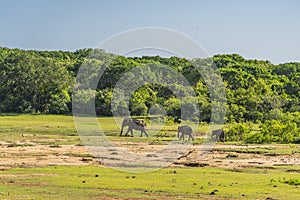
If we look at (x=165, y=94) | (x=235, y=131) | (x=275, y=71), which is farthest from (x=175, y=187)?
(x=275, y=71)

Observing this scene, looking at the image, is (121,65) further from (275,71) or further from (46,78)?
(275,71)

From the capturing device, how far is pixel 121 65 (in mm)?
63656

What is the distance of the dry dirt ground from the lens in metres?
24.2

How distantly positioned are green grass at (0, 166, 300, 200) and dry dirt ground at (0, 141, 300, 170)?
183 centimetres

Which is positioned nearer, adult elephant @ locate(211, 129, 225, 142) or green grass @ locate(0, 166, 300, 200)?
green grass @ locate(0, 166, 300, 200)

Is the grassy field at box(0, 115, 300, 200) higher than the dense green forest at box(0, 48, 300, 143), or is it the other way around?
the dense green forest at box(0, 48, 300, 143)

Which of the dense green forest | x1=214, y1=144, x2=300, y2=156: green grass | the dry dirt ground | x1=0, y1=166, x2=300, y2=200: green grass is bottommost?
x1=0, y1=166, x2=300, y2=200: green grass

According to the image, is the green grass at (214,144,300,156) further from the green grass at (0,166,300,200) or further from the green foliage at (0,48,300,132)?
the green foliage at (0,48,300,132)

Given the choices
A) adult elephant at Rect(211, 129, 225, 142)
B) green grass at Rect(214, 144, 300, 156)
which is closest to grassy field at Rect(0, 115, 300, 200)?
green grass at Rect(214, 144, 300, 156)

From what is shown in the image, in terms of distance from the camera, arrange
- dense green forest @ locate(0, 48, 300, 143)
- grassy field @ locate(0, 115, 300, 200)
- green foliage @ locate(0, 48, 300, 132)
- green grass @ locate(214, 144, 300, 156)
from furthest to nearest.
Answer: dense green forest @ locate(0, 48, 300, 143) < green foliage @ locate(0, 48, 300, 132) < green grass @ locate(214, 144, 300, 156) < grassy field @ locate(0, 115, 300, 200)

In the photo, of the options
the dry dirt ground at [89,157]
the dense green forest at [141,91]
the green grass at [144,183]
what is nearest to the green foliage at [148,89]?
the dense green forest at [141,91]

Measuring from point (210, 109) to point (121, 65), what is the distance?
15.6 meters

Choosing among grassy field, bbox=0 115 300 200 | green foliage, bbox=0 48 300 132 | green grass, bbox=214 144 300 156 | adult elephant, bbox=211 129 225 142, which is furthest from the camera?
green foliage, bbox=0 48 300 132

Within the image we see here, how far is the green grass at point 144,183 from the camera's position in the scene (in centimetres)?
1658
